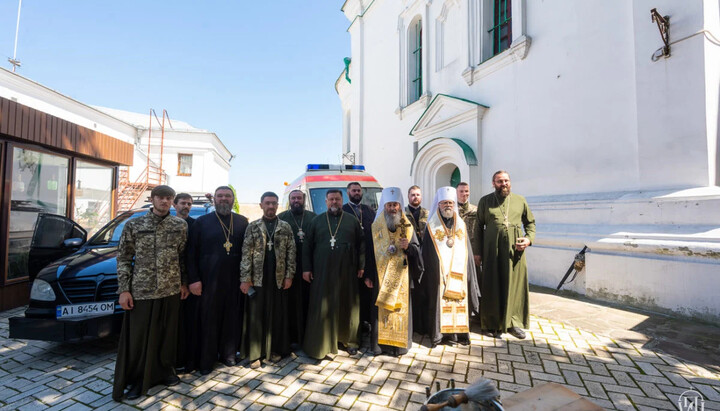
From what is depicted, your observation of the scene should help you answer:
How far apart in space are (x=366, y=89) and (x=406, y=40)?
341cm

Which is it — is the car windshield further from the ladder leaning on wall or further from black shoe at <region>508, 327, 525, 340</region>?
the ladder leaning on wall

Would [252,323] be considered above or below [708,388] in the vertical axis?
above

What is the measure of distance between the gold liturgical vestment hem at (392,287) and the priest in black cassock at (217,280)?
1.59 metres

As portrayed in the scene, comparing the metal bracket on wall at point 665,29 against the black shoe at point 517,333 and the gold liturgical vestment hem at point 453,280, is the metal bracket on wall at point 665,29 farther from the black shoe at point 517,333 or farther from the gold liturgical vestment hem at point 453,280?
the black shoe at point 517,333

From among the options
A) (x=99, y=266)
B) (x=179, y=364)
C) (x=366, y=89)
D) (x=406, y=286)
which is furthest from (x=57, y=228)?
(x=366, y=89)

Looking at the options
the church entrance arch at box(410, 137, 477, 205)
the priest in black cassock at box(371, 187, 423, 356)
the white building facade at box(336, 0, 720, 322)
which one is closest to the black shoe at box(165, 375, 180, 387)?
the priest in black cassock at box(371, 187, 423, 356)

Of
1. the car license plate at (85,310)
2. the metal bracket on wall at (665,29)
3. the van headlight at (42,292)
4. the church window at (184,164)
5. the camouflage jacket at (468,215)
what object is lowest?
the car license plate at (85,310)

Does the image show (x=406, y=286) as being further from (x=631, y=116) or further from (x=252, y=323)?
(x=631, y=116)

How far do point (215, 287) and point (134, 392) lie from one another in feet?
3.52

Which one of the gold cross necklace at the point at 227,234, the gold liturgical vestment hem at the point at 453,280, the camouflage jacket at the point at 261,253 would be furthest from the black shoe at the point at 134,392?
the gold liturgical vestment hem at the point at 453,280

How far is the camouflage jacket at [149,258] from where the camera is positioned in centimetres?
295

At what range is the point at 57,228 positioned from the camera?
5.14m

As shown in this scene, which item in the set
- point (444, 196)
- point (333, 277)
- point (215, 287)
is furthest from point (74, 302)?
point (444, 196)

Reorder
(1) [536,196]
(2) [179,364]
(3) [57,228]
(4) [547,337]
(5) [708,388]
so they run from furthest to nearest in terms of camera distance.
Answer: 1. (1) [536,196]
2. (3) [57,228]
3. (4) [547,337]
4. (2) [179,364]
5. (5) [708,388]
